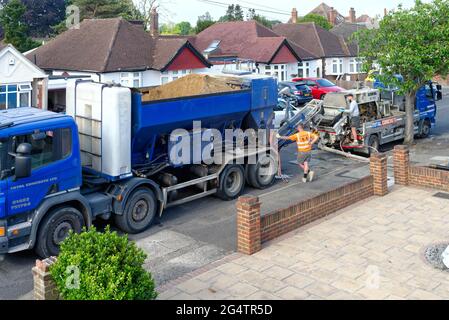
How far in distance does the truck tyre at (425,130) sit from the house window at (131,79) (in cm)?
1465

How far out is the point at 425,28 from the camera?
712 inches

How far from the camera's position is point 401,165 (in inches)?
542

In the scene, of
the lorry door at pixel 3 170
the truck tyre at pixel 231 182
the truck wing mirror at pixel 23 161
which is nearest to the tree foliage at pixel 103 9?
the truck tyre at pixel 231 182

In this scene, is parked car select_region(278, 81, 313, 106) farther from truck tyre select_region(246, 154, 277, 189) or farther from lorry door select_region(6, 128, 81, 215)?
lorry door select_region(6, 128, 81, 215)

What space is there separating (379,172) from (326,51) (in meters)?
32.5

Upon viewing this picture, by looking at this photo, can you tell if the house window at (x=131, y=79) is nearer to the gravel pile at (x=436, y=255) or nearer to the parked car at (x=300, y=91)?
the parked car at (x=300, y=91)

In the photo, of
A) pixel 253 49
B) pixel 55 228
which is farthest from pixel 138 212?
pixel 253 49

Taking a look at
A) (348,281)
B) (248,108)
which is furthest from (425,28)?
(348,281)

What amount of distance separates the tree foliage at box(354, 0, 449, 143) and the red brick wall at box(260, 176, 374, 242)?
7038 mm

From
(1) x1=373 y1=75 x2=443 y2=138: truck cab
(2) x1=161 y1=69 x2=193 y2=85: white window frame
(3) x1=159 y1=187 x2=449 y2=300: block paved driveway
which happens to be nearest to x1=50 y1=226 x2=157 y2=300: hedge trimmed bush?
(3) x1=159 y1=187 x2=449 y2=300: block paved driveway

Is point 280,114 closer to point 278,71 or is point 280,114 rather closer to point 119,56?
point 119,56

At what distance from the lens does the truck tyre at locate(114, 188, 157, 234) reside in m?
11.1

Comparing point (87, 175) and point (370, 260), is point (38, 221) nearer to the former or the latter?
point (87, 175)

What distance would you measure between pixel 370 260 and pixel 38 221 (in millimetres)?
5673
